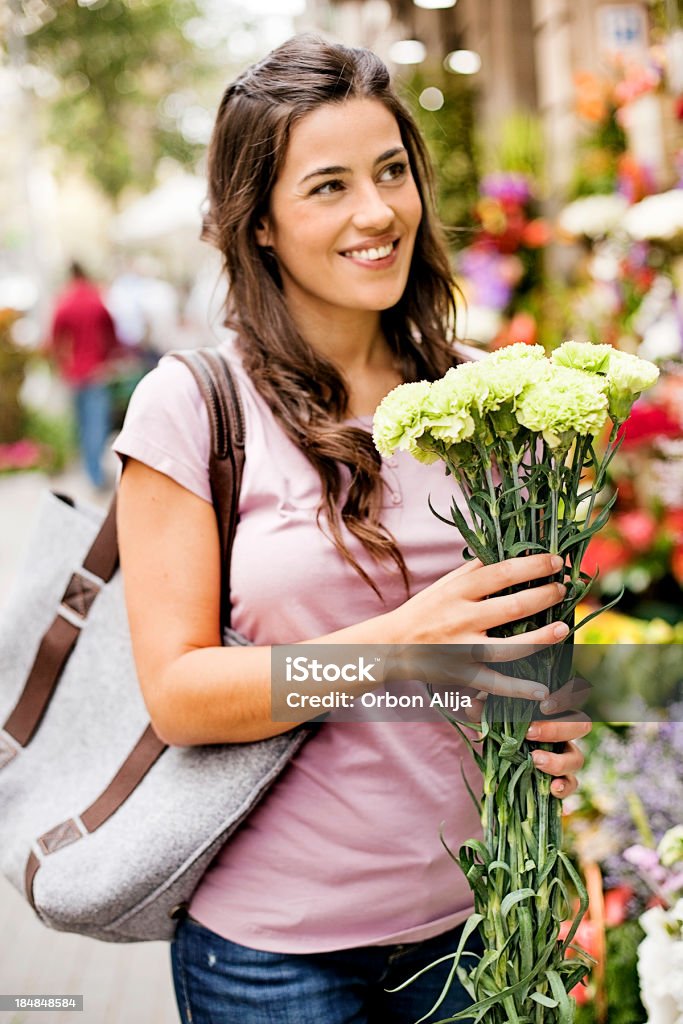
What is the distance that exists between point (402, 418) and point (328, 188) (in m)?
0.49

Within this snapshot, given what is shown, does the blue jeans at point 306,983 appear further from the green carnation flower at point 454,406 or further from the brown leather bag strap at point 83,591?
the green carnation flower at point 454,406

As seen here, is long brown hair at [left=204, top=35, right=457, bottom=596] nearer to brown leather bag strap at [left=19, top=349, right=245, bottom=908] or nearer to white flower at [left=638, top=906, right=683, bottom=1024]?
brown leather bag strap at [left=19, top=349, right=245, bottom=908]

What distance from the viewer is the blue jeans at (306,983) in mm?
1414

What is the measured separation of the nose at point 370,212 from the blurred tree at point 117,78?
12.3ft

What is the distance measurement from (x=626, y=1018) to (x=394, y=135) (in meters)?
1.60

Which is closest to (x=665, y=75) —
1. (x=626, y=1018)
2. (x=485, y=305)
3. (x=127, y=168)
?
(x=485, y=305)

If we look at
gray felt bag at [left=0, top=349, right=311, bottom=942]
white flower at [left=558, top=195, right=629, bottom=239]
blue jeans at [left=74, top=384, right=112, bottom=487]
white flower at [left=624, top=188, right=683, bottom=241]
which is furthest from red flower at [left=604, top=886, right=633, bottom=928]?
blue jeans at [left=74, top=384, right=112, bottom=487]

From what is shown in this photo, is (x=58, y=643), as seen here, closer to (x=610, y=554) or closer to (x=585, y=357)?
(x=585, y=357)

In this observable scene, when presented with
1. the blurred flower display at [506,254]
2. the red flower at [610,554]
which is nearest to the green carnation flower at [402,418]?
the red flower at [610,554]

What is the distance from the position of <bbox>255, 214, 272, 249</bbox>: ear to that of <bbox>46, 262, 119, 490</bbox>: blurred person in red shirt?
7.92 m

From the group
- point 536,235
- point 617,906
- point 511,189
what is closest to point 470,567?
point 617,906

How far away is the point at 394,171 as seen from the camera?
1.46 metres

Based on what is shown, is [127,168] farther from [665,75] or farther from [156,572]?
[156,572]

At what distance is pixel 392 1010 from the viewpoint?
1.49 meters
